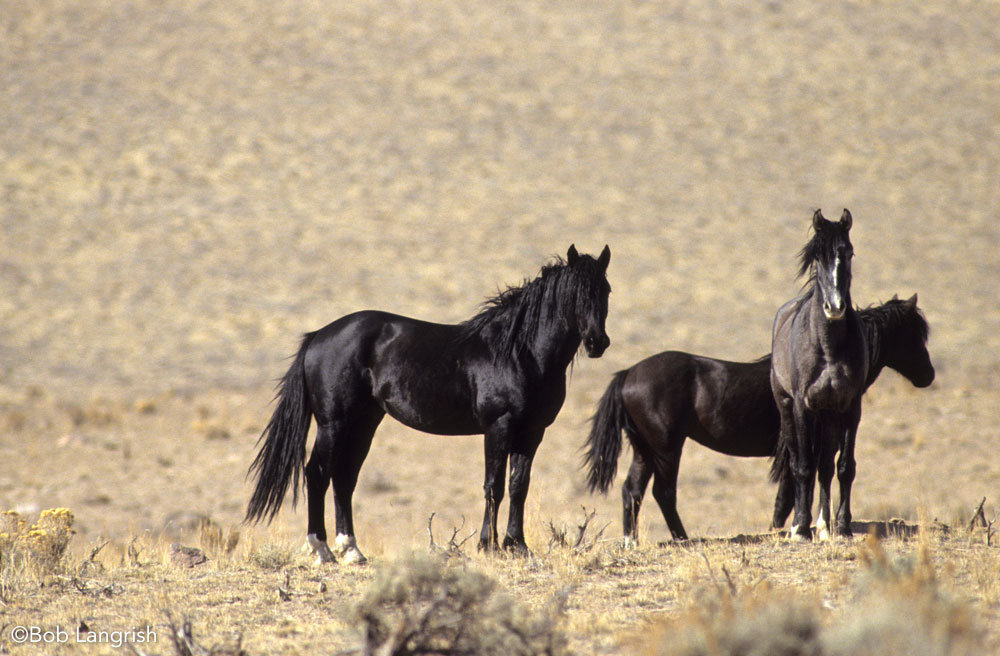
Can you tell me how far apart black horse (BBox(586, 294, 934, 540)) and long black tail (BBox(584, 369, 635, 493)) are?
2.3 inches

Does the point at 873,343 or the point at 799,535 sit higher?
the point at 873,343

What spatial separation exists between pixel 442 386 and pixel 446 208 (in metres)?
23.6

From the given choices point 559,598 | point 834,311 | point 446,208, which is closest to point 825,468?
point 834,311

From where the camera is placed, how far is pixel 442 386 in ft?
26.3

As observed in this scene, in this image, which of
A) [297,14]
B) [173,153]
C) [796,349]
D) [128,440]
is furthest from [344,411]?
[297,14]

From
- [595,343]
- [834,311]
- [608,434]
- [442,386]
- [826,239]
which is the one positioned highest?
[826,239]

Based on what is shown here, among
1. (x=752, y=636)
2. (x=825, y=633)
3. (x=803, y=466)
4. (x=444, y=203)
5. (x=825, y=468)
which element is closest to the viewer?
(x=752, y=636)

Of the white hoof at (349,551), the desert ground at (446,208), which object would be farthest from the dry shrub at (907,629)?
the desert ground at (446,208)

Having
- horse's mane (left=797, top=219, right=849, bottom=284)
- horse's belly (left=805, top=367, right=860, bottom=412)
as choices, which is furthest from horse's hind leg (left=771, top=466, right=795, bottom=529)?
horse's mane (left=797, top=219, right=849, bottom=284)

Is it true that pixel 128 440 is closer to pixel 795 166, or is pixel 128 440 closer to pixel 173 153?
pixel 173 153

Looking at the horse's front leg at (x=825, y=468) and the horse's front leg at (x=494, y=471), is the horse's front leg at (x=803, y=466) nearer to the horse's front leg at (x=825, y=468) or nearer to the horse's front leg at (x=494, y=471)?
the horse's front leg at (x=825, y=468)

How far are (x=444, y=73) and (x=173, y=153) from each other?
9.60 metres

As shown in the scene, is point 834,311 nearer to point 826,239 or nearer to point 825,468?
point 826,239

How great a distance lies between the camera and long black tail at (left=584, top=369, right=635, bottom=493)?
987 cm
